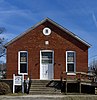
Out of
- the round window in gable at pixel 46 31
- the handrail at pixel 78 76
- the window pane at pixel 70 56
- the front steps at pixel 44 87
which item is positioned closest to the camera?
the front steps at pixel 44 87

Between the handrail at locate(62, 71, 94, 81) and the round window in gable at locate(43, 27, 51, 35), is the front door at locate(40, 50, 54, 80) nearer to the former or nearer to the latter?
the handrail at locate(62, 71, 94, 81)

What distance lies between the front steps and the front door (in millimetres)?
2414

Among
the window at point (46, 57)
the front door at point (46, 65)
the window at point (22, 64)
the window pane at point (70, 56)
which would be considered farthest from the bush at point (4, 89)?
the window pane at point (70, 56)

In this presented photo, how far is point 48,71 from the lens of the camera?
100 ft

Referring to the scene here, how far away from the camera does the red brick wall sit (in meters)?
30.3

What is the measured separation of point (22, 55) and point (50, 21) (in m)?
4.34

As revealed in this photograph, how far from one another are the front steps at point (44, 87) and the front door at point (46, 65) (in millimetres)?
2414

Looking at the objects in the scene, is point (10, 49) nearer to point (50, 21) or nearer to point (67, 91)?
point (50, 21)

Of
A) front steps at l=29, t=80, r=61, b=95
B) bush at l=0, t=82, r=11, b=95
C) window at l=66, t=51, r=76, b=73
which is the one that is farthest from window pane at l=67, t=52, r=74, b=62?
bush at l=0, t=82, r=11, b=95

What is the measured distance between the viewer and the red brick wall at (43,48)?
99.4 ft

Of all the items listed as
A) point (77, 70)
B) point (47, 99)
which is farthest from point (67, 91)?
point (47, 99)

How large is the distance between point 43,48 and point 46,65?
5.55ft

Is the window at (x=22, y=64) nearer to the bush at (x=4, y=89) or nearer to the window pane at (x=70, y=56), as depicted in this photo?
the window pane at (x=70, y=56)

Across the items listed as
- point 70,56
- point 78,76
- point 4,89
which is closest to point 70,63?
point 70,56
